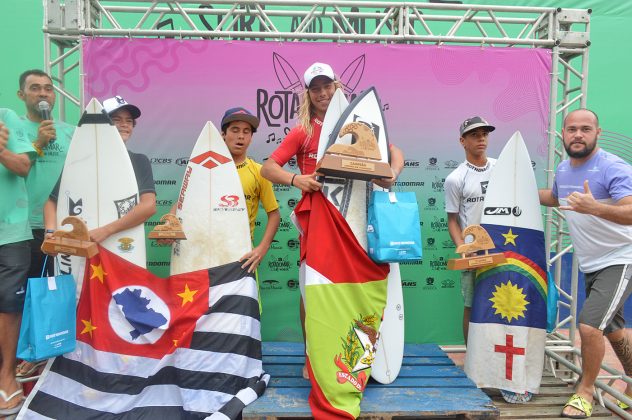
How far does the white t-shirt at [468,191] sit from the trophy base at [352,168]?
82 centimetres

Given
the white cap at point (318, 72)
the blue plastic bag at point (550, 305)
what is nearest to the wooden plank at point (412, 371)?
the blue plastic bag at point (550, 305)

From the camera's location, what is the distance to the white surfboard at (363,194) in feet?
8.15

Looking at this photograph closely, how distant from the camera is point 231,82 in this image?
3.41m

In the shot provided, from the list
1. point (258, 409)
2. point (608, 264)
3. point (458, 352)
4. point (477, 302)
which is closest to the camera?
point (258, 409)

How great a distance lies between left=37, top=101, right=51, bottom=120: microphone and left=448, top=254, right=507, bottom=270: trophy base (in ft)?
8.78

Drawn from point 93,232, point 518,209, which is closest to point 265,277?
point 93,232

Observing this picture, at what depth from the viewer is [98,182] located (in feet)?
9.01

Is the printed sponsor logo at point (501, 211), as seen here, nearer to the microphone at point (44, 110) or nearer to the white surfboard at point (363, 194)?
the white surfboard at point (363, 194)

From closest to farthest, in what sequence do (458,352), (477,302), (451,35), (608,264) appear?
(608,264)
(477,302)
(451,35)
(458,352)

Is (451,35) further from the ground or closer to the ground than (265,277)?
further from the ground

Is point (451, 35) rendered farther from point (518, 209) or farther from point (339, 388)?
point (339, 388)

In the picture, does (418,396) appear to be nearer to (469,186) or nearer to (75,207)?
(469,186)

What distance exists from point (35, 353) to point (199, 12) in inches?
105

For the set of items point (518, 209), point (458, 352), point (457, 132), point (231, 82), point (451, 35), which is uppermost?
point (451, 35)
